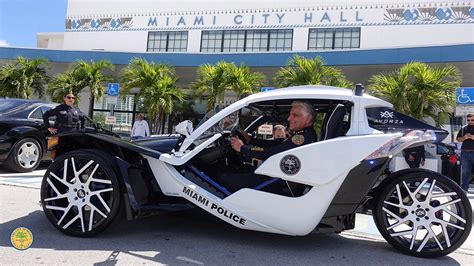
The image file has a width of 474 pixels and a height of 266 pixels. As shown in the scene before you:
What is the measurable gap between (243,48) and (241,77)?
13.0m

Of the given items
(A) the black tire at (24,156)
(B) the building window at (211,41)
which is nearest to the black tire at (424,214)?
(A) the black tire at (24,156)

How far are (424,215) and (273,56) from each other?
1499 centimetres

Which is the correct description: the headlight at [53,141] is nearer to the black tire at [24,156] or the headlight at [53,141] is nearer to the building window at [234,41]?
the black tire at [24,156]

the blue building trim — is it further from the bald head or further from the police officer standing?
the bald head

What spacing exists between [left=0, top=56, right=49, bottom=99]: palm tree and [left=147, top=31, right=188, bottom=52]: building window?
11.6 meters

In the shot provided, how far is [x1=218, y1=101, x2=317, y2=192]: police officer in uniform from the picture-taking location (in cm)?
375

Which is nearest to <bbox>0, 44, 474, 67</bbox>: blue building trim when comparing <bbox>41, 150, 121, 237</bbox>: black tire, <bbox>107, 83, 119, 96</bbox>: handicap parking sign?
<bbox>107, 83, 119, 96</bbox>: handicap parking sign

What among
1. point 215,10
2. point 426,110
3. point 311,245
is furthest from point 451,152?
point 215,10

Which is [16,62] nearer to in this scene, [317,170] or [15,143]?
[15,143]

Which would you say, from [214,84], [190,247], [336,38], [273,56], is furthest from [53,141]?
[336,38]

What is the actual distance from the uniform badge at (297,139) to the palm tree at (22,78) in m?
18.6

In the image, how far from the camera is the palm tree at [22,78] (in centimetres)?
1911

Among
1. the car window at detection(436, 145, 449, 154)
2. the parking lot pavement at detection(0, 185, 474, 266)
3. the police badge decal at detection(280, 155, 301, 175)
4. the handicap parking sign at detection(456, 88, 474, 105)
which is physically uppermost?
the handicap parking sign at detection(456, 88, 474, 105)

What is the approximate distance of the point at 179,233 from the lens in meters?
4.25
